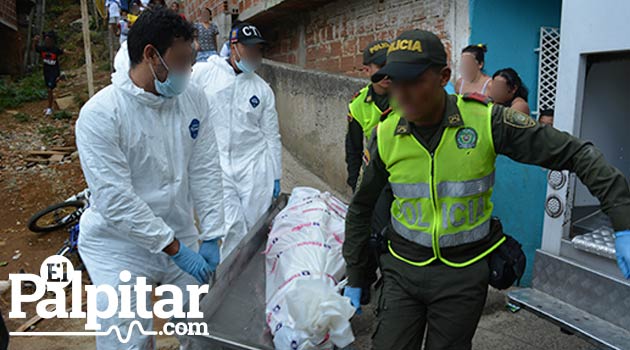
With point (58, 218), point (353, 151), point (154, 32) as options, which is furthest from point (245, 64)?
point (58, 218)

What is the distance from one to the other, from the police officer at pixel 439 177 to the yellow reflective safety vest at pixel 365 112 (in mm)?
1349

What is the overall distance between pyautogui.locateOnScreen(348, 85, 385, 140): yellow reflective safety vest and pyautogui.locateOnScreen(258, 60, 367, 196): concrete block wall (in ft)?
3.91

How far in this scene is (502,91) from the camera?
3510mm

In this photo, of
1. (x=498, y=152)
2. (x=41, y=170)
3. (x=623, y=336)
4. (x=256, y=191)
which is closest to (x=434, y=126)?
(x=498, y=152)

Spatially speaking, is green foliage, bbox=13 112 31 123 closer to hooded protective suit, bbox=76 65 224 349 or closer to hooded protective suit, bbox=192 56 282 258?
hooded protective suit, bbox=192 56 282 258

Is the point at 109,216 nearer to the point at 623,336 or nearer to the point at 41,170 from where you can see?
the point at 623,336

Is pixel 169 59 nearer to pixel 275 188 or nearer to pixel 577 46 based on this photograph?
pixel 577 46

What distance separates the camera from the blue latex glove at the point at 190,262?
2.43 m

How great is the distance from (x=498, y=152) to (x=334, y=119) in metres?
3.55

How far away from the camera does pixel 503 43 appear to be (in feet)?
12.5

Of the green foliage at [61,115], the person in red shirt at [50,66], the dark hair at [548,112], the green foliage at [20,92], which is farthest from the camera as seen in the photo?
the green foliage at [20,92]

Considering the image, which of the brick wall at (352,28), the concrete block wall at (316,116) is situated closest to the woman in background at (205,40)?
the brick wall at (352,28)

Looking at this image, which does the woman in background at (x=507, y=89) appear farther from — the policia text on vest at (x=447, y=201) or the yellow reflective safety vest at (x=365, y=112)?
the policia text on vest at (x=447, y=201)

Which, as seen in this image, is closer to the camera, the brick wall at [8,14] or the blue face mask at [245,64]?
the blue face mask at [245,64]
